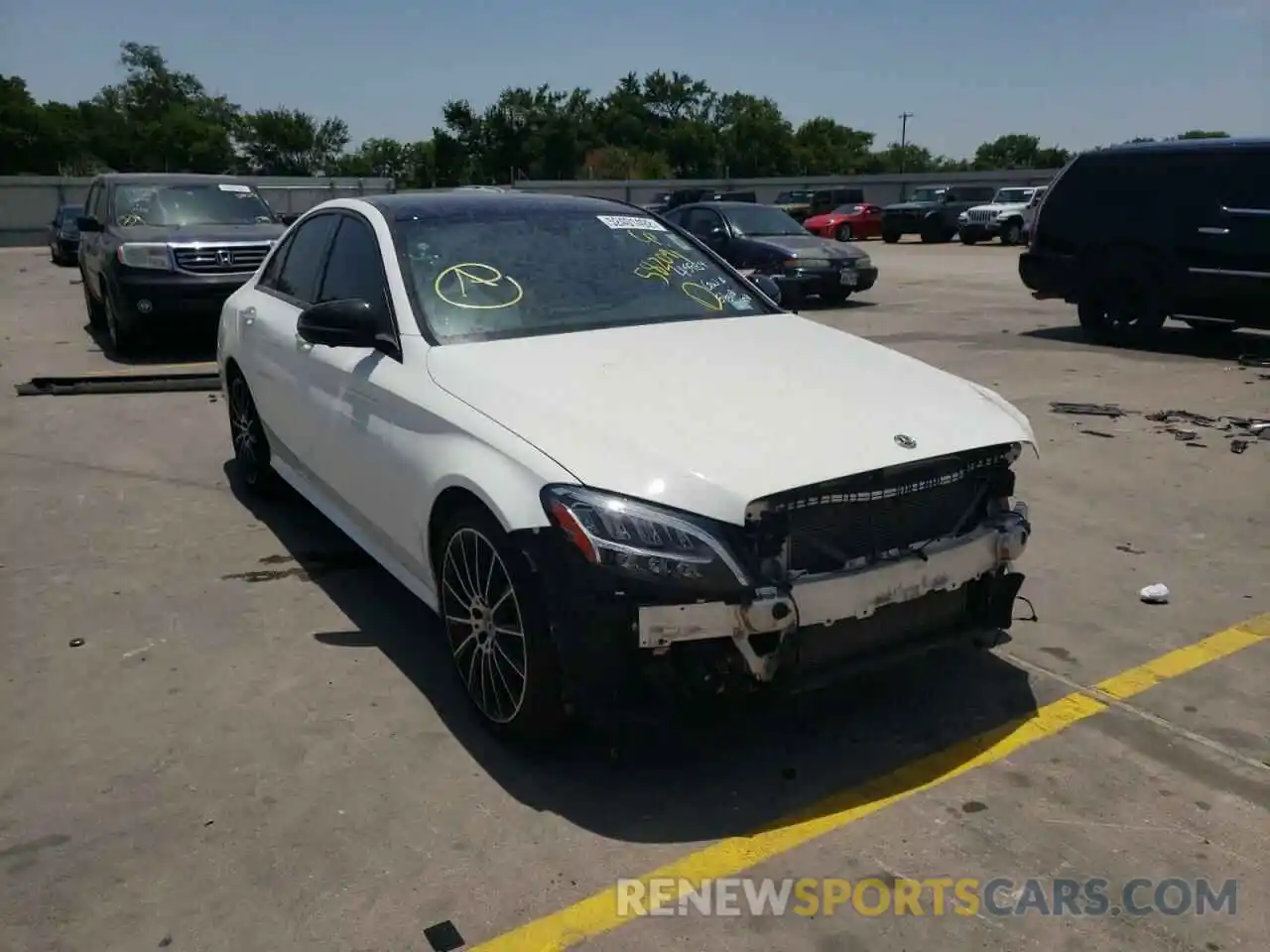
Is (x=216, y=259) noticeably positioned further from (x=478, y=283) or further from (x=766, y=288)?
(x=478, y=283)

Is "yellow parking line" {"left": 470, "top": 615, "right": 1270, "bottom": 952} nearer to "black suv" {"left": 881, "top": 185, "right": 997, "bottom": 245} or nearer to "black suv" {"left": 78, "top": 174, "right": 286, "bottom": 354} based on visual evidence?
"black suv" {"left": 78, "top": 174, "right": 286, "bottom": 354}

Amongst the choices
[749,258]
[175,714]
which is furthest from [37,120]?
[175,714]

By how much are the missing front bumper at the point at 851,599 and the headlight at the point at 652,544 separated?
0.09m

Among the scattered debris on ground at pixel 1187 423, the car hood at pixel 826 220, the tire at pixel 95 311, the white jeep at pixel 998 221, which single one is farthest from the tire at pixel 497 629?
the car hood at pixel 826 220

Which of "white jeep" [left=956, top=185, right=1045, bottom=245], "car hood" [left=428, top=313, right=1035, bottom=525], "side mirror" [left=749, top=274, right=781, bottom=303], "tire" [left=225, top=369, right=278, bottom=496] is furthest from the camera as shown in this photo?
"white jeep" [left=956, top=185, right=1045, bottom=245]

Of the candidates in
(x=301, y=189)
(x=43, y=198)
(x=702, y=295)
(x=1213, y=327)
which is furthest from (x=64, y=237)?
(x=702, y=295)

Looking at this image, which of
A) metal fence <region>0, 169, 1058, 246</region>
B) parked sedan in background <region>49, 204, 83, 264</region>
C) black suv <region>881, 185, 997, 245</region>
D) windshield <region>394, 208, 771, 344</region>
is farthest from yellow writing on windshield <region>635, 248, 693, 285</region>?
black suv <region>881, 185, 997, 245</region>

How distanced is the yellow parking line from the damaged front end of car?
377 mm

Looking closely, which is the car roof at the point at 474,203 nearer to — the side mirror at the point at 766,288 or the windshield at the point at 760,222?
the side mirror at the point at 766,288

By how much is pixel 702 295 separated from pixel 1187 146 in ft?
28.4

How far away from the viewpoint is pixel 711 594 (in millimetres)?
2965

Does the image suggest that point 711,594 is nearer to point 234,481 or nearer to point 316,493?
point 316,493

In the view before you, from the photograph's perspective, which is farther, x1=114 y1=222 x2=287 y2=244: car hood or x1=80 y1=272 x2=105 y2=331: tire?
x1=80 y1=272 x2=105 y2=331: tire

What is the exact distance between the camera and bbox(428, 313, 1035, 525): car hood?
10.00 feet
